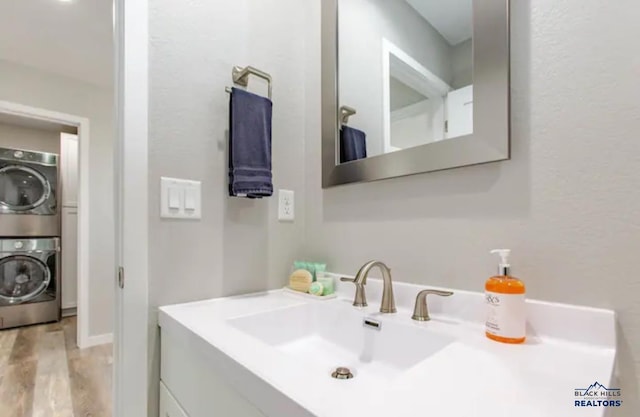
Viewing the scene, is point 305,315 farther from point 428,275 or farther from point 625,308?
point 625,308

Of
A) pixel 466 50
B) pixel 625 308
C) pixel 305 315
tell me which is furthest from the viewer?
pixel 305 315

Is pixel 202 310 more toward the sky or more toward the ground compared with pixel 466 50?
more toward the ground

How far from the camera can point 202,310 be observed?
0.89 meters

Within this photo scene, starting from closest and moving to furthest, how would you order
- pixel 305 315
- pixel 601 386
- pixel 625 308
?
1. pixel 601 386
2. pixel 625 308
3. pixel 305 315

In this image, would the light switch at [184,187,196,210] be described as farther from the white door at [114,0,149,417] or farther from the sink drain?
the sink drain

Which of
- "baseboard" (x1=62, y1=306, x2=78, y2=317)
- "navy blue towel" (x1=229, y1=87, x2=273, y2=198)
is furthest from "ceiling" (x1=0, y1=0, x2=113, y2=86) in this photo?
"baseboard" (x1=62, y1=306, x2=78, y2=317)

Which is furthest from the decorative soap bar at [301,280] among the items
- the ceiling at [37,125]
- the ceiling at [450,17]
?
the ceiling at [37,125]

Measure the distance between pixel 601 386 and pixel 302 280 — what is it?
2.70 feet

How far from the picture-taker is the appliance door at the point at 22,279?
3168mm

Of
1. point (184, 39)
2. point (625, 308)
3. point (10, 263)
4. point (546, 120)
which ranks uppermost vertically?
point (184, 39)

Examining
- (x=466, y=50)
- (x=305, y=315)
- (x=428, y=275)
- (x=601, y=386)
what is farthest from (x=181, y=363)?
(x=466, y=50)

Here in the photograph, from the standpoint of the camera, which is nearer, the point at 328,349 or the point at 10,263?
the point at 328,349

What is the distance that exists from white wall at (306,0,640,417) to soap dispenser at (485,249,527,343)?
79 mm

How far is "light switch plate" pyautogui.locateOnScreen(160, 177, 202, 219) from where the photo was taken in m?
0.94
